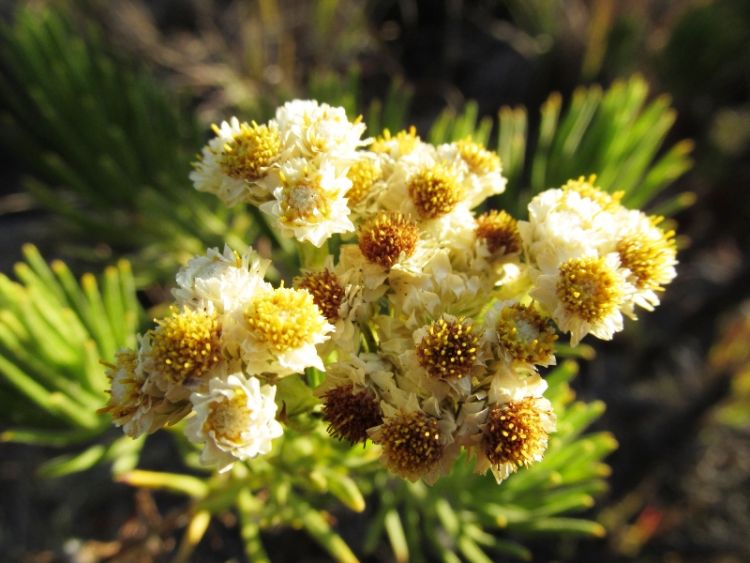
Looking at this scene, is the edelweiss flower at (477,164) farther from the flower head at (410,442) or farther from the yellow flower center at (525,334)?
the flower head at (410,442)

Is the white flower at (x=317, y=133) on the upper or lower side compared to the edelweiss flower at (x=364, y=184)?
upper

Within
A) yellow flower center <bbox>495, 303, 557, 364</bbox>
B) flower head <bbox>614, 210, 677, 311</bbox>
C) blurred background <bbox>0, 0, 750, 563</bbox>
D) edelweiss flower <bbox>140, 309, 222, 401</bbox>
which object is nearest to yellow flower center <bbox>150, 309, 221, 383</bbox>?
edelweiss flower <bbox>140, 309, 222, 401</bbox>

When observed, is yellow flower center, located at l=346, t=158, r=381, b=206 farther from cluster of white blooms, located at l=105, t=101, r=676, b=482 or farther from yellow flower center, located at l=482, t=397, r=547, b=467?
yellow flower center, located at l=482, t=397, r=547, b=467

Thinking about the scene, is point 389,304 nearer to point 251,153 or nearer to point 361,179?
point 361,179

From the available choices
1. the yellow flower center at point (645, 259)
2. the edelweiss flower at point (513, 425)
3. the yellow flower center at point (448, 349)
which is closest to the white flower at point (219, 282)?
the yellow flower center at point (448, 349)

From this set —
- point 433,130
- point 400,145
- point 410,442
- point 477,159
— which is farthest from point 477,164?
point 433,130

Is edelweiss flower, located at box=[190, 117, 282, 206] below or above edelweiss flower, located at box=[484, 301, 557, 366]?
above

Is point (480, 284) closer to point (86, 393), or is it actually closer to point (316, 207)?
point (316, 207)
